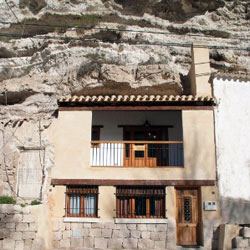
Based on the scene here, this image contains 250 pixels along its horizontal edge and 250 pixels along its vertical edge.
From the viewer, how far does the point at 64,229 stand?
37.4 feet

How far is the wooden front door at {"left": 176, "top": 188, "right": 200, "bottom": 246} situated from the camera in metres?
11.4

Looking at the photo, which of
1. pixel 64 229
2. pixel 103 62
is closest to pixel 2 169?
pixel 64 229

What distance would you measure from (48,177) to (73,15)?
8892mm

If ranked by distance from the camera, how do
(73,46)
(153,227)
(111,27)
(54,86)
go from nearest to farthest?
(153,227)
(54,86)
(73,46)
(111,27)

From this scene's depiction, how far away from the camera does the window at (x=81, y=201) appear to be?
11.8 metres

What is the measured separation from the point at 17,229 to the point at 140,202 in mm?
4207

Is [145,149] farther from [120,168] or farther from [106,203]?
[106,203]

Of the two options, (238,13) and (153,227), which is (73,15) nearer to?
(238,13)

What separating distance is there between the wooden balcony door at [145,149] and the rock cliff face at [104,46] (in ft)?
5.46

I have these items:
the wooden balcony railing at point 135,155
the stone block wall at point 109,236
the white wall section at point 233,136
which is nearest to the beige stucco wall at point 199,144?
the white wall section at point 233,136

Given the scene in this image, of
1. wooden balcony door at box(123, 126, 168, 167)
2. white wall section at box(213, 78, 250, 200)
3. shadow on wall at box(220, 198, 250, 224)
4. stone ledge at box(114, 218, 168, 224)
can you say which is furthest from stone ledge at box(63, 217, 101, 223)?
white wall section at box(213, 78, 250, 200)

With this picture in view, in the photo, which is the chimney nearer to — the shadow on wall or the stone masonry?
the shadow on wall

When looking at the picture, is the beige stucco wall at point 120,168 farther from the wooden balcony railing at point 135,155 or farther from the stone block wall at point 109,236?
the stone block wall at point 109,236

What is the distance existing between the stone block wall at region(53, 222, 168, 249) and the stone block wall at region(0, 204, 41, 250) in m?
1.60
